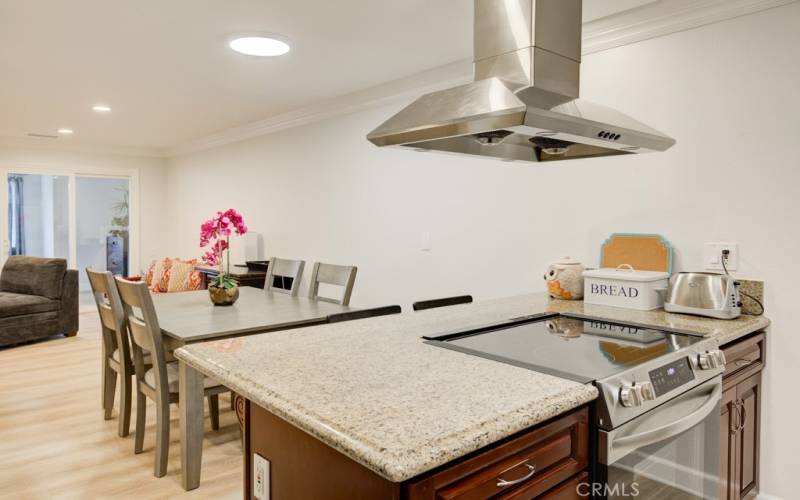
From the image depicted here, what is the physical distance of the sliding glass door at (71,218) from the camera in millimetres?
6707

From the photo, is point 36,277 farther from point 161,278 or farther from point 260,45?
point 260,45

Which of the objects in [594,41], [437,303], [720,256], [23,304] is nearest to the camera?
[720,256]

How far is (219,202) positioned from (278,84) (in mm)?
2808

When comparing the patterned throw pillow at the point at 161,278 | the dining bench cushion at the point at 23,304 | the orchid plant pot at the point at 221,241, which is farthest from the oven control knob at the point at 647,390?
the dining bench cushion at the point at 23,304

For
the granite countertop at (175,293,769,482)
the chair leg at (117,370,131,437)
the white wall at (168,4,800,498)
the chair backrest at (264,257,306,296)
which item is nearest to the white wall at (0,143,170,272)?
the white wall at (168,4,800,498)

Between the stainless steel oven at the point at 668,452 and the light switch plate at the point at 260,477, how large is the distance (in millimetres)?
816

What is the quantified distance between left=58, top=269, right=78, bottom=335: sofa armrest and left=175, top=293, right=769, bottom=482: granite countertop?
4689mm

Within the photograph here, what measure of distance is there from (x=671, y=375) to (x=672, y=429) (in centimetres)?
15

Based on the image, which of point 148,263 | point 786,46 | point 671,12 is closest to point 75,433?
point 671,12

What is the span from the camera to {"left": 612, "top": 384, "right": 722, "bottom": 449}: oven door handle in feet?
4.37

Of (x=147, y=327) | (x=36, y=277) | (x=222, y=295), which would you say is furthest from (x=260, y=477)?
(x=36, y=277)

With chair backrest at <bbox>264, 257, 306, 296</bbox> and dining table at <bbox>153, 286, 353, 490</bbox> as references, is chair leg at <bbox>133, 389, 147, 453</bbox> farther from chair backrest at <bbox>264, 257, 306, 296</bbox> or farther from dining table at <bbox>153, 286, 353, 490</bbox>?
chair backrest at <bbox>264, 257, 306, 296</bbox>

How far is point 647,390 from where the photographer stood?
4.46 ft

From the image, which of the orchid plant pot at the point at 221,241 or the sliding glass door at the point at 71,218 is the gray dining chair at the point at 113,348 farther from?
the sliding glass door at the point at 71,218
